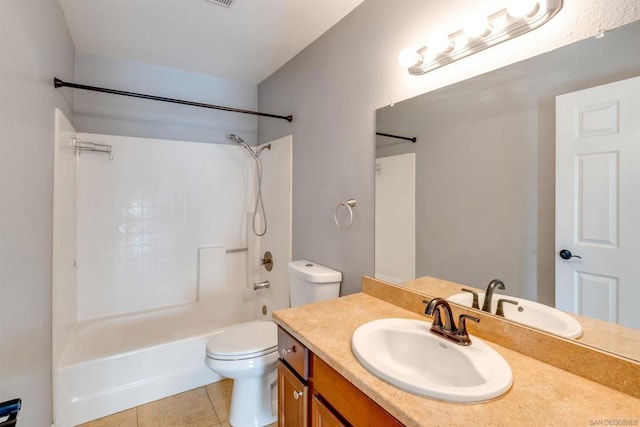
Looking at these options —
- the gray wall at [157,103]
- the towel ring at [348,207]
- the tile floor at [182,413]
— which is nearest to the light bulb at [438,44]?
the towel ring at [348,207]

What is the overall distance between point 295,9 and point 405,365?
1.91m

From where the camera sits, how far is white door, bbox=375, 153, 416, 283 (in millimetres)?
1393

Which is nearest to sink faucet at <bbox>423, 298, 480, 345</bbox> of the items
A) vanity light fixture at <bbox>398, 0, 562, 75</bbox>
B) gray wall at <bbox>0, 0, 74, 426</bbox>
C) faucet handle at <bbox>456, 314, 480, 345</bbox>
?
faucet handle at <bbox>456, 314, 480, 345</bbox>

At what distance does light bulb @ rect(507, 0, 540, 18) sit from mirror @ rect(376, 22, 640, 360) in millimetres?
142

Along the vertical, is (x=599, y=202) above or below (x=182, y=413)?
above

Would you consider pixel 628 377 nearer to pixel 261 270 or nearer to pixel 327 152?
pixel 327 152

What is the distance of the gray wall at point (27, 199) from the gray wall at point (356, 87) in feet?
4.68

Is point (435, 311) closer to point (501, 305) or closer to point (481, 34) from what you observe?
point (501, 305)

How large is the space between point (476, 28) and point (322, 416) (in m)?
1.49

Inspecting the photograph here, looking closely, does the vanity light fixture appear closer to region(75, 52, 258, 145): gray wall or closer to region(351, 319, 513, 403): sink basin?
region(351, 319, 513, 403): sink basin

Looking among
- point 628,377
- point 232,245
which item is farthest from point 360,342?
point 232,245

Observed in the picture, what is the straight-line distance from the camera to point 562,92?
3.00 ft

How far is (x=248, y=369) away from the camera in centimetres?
163

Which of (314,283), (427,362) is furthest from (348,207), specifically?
(427,362)
